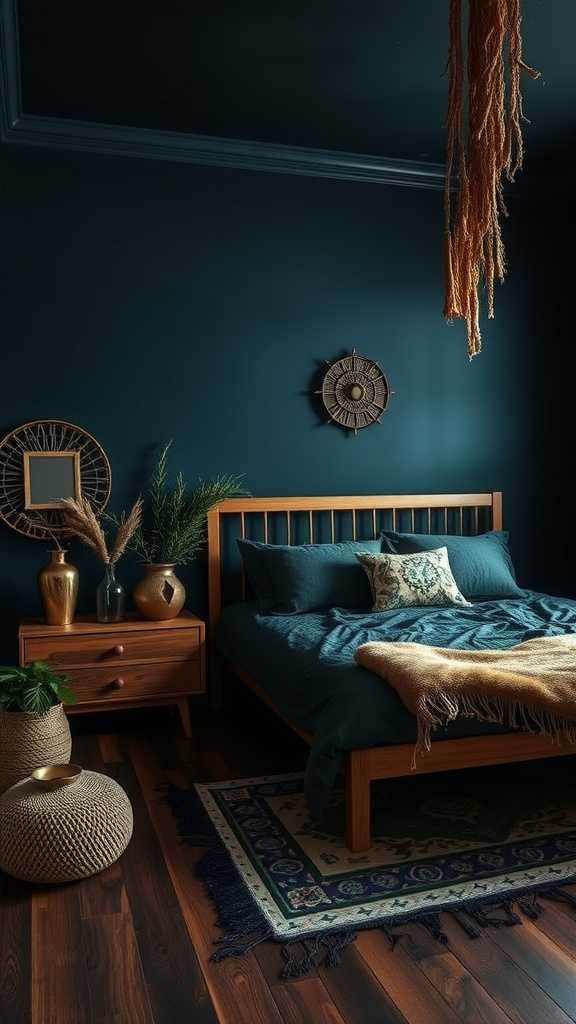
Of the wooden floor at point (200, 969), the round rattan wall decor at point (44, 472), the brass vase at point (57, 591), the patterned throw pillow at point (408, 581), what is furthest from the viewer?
the round rattan wall decor at point (44, 472)

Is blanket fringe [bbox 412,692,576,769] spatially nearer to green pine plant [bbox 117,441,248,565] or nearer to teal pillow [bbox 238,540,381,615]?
teal pillow [bbox 238,540,381,615]

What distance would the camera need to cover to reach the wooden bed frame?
2.51 meters

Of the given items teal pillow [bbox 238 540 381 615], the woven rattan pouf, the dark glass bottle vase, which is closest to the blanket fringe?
the woven rattan pouf

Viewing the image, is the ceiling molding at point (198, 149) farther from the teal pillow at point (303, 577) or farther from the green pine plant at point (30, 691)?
the green pine plant at point (30, 691)

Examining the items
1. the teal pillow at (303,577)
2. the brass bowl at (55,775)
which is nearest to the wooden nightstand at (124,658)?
the teal pillow at (303,577)

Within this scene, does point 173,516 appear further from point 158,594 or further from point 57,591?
point 57,591

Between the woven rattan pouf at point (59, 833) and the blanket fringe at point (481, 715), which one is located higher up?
the blanket fringe at point (481, 715)

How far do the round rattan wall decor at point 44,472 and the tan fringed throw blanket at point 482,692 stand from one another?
1965 millimetres

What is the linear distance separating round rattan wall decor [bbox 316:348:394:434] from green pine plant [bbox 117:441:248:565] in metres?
0.71

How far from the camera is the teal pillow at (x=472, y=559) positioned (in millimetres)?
4137

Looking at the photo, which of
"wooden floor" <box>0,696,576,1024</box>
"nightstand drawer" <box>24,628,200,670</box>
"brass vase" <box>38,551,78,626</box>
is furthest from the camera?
"brass vase" <box>38,551,78,626</box>

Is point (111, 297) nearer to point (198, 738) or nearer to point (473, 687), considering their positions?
point (198, 738)

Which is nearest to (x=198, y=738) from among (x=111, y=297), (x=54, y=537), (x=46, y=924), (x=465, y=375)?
(x=54, y=537)

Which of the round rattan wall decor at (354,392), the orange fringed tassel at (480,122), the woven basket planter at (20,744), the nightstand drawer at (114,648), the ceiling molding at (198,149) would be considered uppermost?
the ceiling molding at (198,149)
